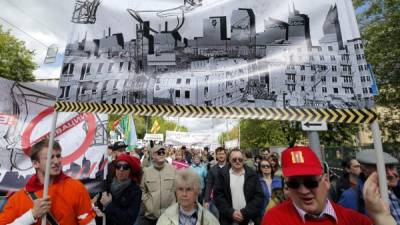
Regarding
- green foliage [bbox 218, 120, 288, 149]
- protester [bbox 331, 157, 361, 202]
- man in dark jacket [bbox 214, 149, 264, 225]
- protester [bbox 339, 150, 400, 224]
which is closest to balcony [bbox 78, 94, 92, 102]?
protester [bbox 339, 150, 400, 224]

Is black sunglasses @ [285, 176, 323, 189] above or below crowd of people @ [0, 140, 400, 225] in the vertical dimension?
above

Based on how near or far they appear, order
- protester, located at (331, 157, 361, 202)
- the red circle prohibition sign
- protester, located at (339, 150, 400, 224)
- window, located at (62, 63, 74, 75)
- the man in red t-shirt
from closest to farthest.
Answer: the man in red t-shirt < window, located at (62, 63, 74, 75) < protester, located at (339, 150, 400, 224) < protester, located at (331, 157, 361, 202) < the red circle prohibition sign

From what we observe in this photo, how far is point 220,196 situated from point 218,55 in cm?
325

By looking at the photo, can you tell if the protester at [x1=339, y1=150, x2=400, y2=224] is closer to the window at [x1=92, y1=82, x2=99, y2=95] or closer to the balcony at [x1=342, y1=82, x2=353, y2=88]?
the balcony at [x1=342, y1=82, x2=353, y2=88]

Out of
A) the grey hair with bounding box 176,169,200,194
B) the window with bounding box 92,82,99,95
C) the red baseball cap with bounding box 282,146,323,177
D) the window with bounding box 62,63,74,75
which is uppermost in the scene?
the window with bounding box 62,63,74,75

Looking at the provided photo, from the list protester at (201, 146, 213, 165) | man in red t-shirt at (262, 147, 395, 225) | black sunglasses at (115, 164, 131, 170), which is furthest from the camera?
protester at (201, 146, 213, 165)

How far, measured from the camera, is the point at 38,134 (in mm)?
5211

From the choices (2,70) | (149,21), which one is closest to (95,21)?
(149,21)

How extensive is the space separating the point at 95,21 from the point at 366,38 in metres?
16.7

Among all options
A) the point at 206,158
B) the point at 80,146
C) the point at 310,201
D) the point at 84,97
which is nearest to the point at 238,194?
the point at 80,146

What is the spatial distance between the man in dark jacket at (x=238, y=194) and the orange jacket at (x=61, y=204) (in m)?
2.66

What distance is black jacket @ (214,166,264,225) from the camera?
16.7 ft

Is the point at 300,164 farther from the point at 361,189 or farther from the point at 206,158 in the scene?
the point at 206,158

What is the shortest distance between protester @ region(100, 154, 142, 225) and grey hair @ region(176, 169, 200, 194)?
984mm
